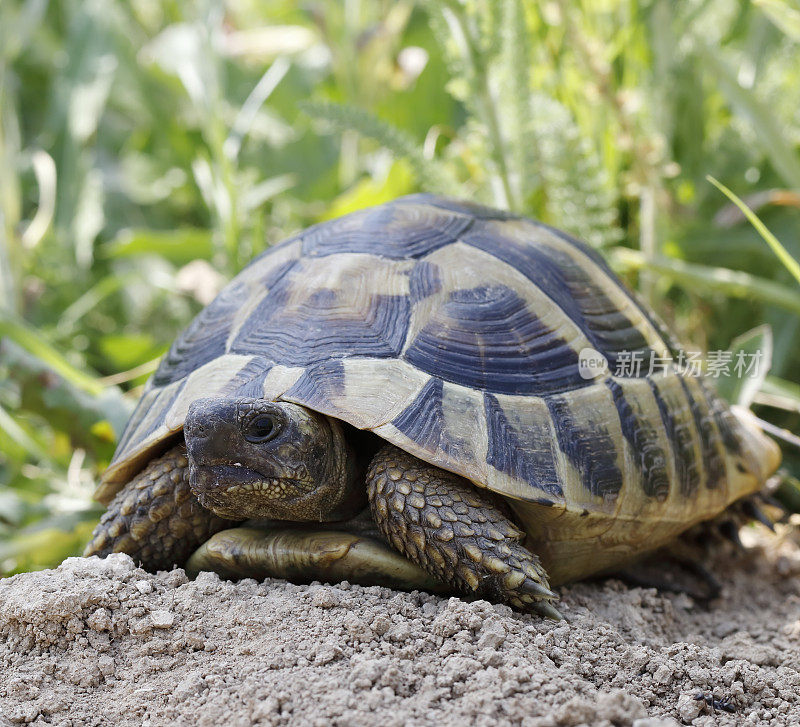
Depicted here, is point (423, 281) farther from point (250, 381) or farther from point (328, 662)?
point (328, 662)

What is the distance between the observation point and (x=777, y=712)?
146cm

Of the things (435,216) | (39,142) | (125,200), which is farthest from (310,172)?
(435,216)

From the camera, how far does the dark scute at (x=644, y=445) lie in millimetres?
1919

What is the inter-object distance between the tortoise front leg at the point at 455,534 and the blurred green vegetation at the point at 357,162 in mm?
1216

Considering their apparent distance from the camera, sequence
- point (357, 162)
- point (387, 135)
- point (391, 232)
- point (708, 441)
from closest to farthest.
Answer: point (391, 232) → point (708, 441) → point (387, 135) → point (357, 162)

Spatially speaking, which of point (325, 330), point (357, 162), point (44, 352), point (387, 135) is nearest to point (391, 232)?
point (325, 330)

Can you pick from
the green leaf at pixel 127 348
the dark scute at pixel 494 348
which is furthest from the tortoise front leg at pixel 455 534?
the green leaf at pixel 127 348

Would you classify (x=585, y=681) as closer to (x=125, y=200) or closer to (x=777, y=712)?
(x=777, y=712)

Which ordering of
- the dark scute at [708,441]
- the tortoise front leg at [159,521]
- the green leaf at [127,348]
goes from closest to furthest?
the tortoise front leg at [159,521] → the dark scute at [708,441] → the green leaf at [127,348]

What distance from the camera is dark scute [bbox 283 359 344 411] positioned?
5.54 ft

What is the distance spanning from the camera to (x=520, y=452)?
5.57 ft

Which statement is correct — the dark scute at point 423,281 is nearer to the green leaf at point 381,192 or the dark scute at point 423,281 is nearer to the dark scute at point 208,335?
the dark scute at point 208,335

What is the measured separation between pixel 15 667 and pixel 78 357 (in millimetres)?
2300

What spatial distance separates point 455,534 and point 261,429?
1.40 ft
